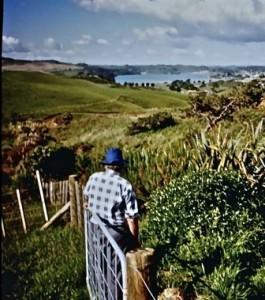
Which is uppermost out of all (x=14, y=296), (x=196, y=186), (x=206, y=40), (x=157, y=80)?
(x=206, y=40)

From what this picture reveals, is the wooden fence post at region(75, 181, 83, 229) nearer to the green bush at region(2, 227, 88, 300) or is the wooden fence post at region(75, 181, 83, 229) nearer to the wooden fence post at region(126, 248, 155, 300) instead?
the green bush at region(2, 227, 88, 300)

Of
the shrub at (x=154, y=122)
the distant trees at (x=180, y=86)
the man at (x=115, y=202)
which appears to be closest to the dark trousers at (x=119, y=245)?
the man at (x=115, y=202)

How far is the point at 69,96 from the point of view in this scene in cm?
248

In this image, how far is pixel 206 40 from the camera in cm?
244

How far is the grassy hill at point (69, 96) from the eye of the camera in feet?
7.91

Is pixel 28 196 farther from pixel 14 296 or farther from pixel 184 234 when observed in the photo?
pixel 184 234

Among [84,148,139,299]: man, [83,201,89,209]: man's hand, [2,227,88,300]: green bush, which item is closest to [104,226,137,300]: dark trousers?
[84,148,139,299]: man

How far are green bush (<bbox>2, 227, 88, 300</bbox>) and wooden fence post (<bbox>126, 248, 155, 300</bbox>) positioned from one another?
1.99ft

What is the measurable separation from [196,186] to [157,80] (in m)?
0.46

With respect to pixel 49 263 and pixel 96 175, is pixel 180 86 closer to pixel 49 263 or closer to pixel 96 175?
pixel 96 175

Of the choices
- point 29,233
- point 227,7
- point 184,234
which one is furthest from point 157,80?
point 29,233

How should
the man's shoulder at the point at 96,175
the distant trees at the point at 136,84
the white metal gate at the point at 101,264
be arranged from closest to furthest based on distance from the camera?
the white metal gate at the point at 101,264
the man's shoulder at the point at 96,175
the distant trees at the point at 136,84

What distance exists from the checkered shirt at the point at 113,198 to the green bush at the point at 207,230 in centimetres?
13

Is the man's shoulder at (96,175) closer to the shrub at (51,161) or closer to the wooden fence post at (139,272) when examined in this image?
the shrub at (51,161)
